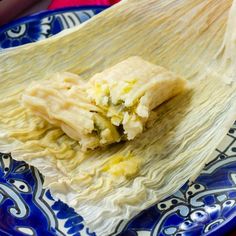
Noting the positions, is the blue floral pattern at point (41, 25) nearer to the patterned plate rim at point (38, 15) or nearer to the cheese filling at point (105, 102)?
the patterned plate rim at point (38, 15)

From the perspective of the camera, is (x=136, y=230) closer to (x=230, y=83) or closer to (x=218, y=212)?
(x=218, y=212)

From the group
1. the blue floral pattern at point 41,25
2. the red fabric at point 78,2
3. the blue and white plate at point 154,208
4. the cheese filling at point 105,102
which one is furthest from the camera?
the red fabric at point 78,2

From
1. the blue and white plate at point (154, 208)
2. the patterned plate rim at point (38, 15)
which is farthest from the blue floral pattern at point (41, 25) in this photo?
the blue and white plate at point (154, 208)

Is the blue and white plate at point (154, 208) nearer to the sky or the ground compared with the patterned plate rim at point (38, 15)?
nearer to the ground

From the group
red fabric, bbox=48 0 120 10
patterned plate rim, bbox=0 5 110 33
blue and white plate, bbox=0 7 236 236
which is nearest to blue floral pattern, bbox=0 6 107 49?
patterned plate rim, bbox=0 5 110 33

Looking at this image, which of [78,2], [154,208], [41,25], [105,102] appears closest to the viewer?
[154,208]

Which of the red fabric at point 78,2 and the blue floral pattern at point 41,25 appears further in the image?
the red fabric at point 78,2

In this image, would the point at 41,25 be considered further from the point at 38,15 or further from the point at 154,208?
the point at 154,208

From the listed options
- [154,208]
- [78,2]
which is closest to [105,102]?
[154,208]

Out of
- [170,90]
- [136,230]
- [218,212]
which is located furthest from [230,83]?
[136,230]
